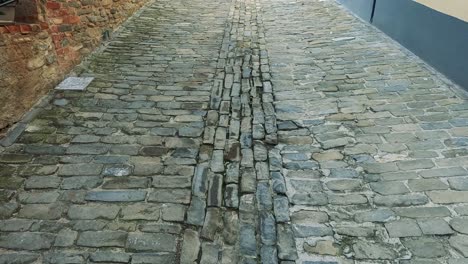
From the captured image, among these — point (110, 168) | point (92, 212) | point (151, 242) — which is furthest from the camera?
point (110, 168)

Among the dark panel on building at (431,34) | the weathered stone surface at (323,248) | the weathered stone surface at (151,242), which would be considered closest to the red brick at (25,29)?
the weathered stone surface at (151,242)

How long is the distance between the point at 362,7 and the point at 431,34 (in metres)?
2.87

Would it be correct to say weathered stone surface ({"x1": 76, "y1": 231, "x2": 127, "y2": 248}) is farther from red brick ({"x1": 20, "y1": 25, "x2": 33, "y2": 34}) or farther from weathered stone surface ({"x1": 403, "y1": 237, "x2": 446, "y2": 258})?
red brick ({"x1": 20, "y1": 25, "x2": 33, "y2": 34})

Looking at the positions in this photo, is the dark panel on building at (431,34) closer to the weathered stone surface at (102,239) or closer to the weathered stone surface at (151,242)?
the weathered stone surface at (151,242)

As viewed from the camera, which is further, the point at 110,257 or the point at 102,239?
the point at 102,239

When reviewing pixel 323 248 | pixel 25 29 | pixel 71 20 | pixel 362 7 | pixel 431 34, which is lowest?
pixel 323 248

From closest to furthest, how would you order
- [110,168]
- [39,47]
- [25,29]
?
[110,168] < [25,29] < [39,47]

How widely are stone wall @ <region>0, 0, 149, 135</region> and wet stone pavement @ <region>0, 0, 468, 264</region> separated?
283 mm

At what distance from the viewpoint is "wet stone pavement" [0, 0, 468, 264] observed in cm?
248

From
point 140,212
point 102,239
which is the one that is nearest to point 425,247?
point 140,212

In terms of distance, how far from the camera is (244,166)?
10.7 feet

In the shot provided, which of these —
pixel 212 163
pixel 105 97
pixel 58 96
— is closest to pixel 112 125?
pixel 105 97

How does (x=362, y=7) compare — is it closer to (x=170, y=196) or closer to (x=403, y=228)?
(x=403, y=228)

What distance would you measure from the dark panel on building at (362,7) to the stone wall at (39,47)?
523cm
